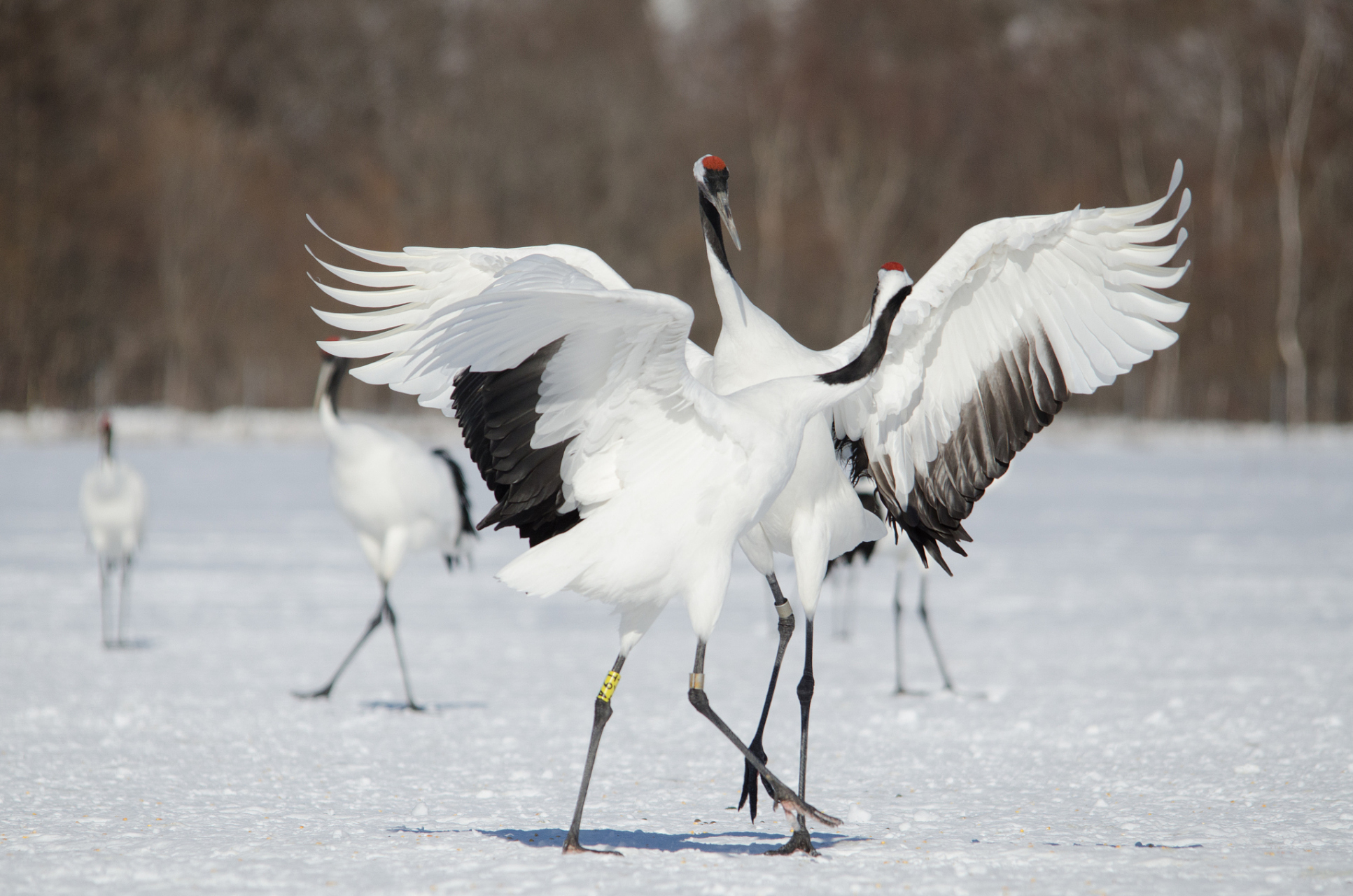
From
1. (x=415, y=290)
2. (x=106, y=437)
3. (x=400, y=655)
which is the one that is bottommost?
(x=400, y=655)

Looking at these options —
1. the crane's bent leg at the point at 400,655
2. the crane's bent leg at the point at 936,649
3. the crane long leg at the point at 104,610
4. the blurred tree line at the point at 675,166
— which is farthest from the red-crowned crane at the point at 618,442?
the blurred tree line at the point at 675,166

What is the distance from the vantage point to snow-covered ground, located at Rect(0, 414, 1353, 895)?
15.0 ft

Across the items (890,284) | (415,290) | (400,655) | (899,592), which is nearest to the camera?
(890,284)

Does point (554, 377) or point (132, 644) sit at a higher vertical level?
point (554, 377)

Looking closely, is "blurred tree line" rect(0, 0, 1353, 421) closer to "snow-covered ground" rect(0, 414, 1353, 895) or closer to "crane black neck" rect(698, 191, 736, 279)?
"snow-covered ground" rect(0, 414, 1353, 895)

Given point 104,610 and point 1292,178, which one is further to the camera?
point 1292,178

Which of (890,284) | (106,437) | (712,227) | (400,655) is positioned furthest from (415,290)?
(106,437)

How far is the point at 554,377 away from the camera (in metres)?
4.43

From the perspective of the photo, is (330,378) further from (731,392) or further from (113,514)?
(731,392)

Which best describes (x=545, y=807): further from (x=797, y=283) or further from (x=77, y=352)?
(x=797, y=283)

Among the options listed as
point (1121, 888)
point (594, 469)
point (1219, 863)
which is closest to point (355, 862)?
point (594, 469)

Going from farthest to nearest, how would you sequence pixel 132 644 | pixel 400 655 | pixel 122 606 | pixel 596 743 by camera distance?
1. pixel 122 606
2. pixel 132 644
3. pixel 400 655
4. pixel 596 743

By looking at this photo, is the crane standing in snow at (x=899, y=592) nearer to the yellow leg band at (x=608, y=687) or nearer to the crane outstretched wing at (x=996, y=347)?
the crane outstretched wing at (x=996, y=347)

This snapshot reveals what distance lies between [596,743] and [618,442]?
96cm
